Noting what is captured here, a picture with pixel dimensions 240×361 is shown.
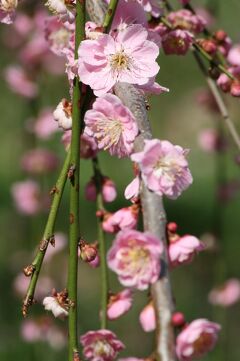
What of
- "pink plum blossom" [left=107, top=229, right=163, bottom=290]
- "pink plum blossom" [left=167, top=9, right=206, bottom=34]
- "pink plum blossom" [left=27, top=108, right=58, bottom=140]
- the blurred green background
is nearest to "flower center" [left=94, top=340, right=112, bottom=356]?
"pink plum blossom" [left=107, top=229, right=163, bottom=290]

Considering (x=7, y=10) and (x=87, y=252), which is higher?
(x=7, y=10)

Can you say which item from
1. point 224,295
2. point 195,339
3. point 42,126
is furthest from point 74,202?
point 42,126

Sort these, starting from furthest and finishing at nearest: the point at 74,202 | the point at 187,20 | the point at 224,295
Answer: the point at 224,295 < the point at 187,20 < the point at 74,202

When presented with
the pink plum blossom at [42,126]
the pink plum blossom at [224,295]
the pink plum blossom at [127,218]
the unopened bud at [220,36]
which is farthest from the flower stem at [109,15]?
the pink plum blossom at [42,126]

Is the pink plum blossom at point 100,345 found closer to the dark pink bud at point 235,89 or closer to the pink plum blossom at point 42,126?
the dark pink bud at point 235,89

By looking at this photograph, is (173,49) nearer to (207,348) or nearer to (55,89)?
(207,348)

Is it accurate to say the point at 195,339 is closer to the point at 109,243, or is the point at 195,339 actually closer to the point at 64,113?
the point at 64,113

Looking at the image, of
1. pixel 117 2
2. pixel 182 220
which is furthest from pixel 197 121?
pixel 117 2
